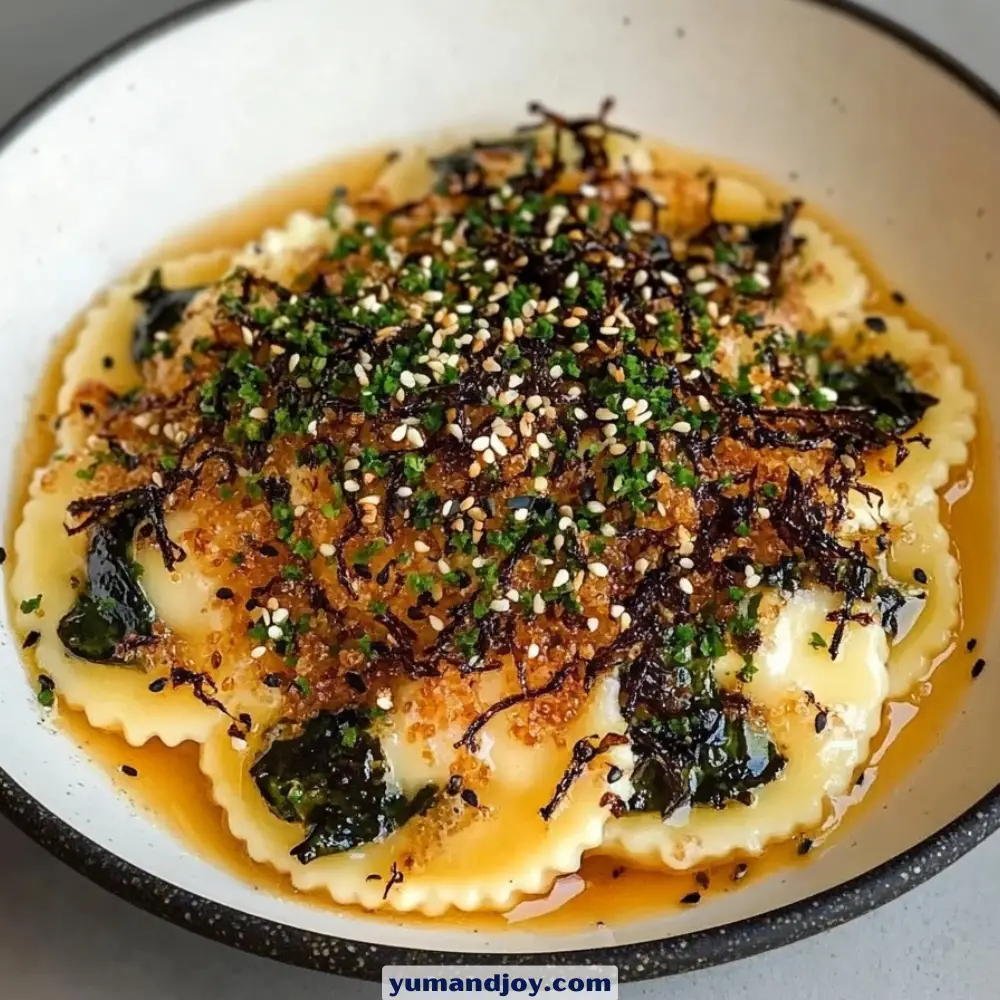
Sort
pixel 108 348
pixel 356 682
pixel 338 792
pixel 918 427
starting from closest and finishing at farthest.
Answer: pixel 338 792
pixel 356 682
pixel 918 427
pixel 108 348

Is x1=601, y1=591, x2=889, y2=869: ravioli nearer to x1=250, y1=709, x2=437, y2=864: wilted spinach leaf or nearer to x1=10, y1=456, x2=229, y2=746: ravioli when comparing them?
x1=250, y1=709, x2=437, y2=864: wilted spinach leaf

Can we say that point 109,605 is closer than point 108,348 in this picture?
Yes

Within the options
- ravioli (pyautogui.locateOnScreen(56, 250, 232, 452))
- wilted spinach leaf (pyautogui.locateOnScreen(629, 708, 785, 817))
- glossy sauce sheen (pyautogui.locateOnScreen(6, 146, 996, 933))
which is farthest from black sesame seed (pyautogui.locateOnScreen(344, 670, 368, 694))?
ravioli (pyautogui.locateOnScreen(56, 250, 232, 452))

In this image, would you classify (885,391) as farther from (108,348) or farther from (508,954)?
(108,348)

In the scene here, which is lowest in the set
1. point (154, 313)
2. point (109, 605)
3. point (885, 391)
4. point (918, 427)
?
point (109, 605)

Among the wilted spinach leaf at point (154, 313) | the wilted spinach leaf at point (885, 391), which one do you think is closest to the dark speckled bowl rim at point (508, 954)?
the wilted spinach leaf at point (885, 391)

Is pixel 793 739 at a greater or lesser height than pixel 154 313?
lesser

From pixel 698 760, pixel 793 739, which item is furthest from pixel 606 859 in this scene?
pixel 793 739
